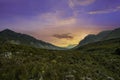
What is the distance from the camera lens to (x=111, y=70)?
934 inches

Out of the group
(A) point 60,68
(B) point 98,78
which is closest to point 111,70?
(B) point 98,78

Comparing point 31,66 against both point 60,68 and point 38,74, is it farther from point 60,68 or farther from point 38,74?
point 60,68

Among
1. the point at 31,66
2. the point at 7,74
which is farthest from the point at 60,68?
the point at 7,74

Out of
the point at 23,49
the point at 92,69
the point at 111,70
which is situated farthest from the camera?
the point at 23,49

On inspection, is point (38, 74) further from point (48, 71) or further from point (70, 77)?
point (70, 77)

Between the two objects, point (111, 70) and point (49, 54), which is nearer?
point (111, 70)

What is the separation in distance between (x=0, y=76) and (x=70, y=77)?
637 centimetres

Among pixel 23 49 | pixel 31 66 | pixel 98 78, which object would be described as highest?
pixel 23 49

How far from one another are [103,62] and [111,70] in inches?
102

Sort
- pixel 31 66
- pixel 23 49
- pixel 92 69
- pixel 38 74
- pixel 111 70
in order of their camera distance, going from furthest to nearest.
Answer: pixel 23 49 → pixel 111 70 → pixel 92 69 → pixel 31 66 → pixel 38 74

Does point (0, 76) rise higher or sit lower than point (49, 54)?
lower

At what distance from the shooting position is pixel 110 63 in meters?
26.0

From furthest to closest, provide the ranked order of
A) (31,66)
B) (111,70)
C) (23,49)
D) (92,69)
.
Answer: (23,49) → (111,70) → (92,69) → (31,66)

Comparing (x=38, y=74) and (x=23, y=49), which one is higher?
(x=23, y=49)
